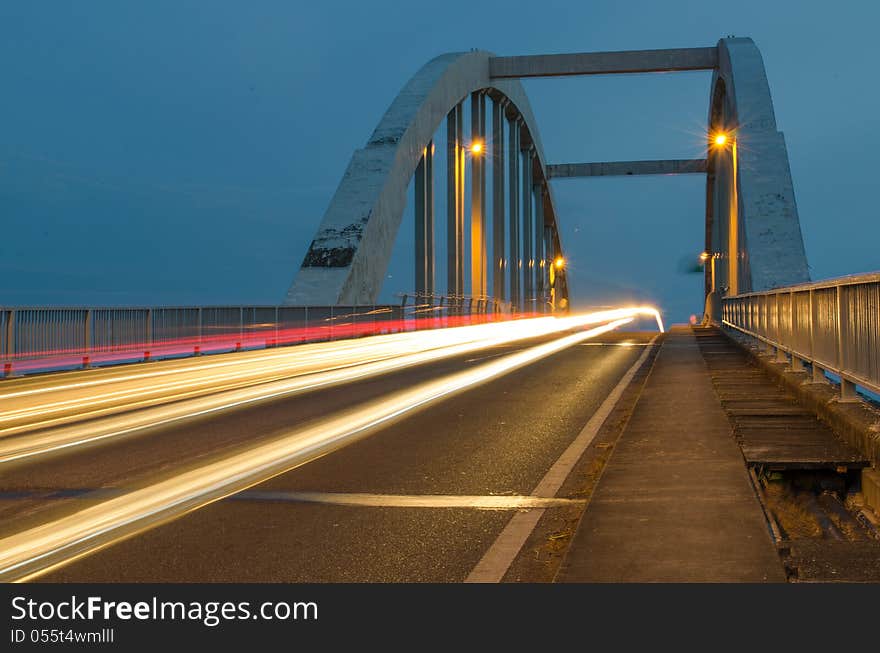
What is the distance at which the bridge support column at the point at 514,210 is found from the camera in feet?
207

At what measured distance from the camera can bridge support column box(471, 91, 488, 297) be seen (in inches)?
2082

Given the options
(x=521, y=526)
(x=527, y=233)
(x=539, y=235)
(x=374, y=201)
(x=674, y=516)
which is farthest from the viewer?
(x=539, y=235)

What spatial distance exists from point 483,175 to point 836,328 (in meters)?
45.9

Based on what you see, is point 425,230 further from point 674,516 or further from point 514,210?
point 674,516

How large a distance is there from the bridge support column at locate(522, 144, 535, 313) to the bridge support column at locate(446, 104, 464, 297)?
659 inches

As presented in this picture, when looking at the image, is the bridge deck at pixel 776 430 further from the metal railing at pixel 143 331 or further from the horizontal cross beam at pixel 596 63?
the horizontal cross beam at pixel 596 63

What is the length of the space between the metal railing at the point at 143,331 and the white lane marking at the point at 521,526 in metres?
13.1

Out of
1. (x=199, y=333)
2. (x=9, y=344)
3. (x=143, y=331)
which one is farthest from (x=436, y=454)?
(x=199, y=333)

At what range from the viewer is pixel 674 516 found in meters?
6.14

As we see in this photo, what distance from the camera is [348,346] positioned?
2752 cm

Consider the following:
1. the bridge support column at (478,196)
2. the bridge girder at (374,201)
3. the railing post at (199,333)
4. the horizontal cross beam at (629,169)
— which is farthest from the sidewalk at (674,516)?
the horizontal cross beam at (629,169)

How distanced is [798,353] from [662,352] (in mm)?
11361

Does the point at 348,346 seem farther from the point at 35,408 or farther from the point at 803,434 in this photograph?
the point at 803,434
